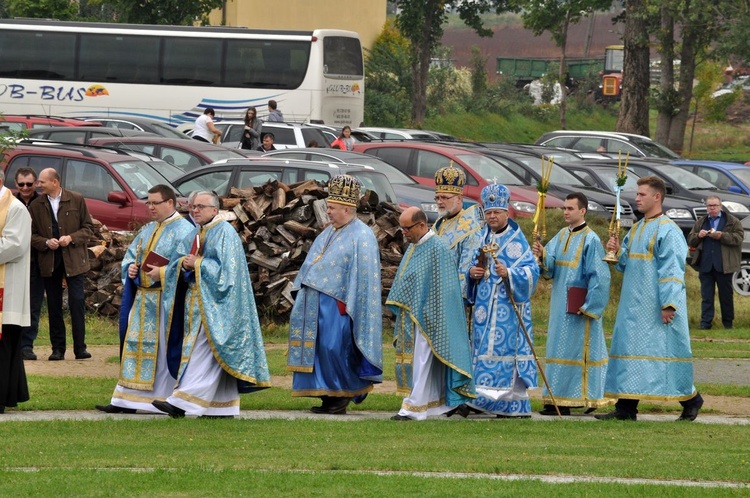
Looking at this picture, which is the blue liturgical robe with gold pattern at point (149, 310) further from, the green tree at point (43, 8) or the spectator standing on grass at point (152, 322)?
the green tree at point (43, 8)

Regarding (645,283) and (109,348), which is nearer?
(645,283)

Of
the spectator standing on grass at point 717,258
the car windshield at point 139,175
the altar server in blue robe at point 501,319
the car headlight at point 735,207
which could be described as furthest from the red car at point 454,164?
the altar server in blue robe at point 501,319

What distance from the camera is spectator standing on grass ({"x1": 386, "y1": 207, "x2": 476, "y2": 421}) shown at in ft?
38.0

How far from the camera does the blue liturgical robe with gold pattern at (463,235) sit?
12023 mm

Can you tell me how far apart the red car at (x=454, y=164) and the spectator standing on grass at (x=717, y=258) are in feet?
11.9

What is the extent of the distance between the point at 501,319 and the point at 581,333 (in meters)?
0.71

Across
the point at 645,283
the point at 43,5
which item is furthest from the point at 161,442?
the point at 43,5

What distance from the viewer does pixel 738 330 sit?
1988 centimetres

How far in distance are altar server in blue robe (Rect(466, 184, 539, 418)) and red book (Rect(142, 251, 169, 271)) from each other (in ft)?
8.16

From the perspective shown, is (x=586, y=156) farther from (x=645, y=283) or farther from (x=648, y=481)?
(x=648, y=481)

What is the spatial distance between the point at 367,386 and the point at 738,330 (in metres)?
9.38

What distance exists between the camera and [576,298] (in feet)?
39.7

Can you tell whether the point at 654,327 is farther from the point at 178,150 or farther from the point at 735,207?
the point at 735,207

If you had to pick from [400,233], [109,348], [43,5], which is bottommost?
[109,348]
